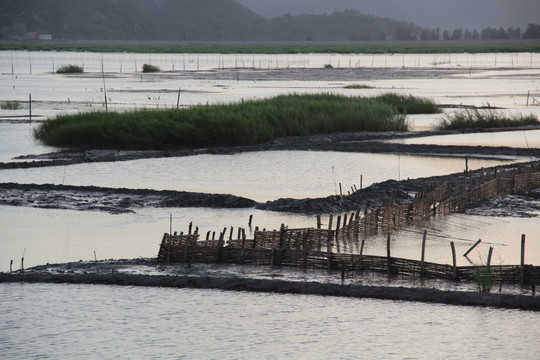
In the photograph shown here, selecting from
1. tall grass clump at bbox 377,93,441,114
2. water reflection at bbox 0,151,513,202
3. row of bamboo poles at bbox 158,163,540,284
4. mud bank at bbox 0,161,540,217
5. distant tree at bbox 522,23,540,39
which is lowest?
row of bamboo poles at bbox 158,163,540,284

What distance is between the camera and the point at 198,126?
2267 cm

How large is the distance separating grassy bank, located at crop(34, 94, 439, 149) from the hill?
139 meters

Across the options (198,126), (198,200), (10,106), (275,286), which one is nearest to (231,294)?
(275,286)

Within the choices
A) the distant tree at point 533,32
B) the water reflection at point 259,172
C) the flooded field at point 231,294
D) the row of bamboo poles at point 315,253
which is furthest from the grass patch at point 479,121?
the distant tree at point 533,32

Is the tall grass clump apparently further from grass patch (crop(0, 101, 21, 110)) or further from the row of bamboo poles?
the row of bamboo poles

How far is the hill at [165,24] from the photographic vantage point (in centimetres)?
16112

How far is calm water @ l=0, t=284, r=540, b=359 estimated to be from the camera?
24.9 ft

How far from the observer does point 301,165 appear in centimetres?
1917

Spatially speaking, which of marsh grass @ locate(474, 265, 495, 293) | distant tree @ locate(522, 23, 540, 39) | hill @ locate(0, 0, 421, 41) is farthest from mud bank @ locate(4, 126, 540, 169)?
distant tree @ locate(522, 23, 540, 39)

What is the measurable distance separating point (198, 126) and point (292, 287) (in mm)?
13855

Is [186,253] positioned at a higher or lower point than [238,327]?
higher

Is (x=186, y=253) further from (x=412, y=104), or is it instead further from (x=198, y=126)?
(x=412, y=104)

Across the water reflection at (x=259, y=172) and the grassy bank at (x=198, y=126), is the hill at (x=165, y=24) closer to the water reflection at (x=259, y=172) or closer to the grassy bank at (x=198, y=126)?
the grassy bank at (x=198, y=126)

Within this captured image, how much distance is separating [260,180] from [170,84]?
1257 inches
